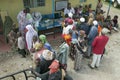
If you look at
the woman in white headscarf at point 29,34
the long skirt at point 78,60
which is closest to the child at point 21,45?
the woman in white headscarf at point 29,34

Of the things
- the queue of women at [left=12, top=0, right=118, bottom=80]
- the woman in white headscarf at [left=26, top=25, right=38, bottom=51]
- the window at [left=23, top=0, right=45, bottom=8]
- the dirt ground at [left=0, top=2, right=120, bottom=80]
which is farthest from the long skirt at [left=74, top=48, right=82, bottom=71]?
the window at [left=23, top=0, right=45, bottom=8]

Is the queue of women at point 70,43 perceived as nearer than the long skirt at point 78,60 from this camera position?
Yes

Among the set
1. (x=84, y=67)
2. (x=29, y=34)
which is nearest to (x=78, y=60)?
(x=84, y=67)

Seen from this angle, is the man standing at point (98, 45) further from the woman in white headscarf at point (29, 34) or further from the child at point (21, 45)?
the child at point (21, 45)

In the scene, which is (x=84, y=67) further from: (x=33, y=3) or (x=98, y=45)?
(x=33, y=3)

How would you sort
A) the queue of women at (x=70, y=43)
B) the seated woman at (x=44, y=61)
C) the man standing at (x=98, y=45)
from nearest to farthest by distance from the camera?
1. the seated woman at (x=44, y=61)
2. the queue of women at (x=70, y=43)
3. the man standing at (x=98, y=45)

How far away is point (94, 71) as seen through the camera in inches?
299

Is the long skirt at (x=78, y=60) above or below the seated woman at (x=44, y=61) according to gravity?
below

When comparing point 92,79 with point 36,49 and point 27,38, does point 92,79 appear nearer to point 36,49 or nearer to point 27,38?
point 36,49

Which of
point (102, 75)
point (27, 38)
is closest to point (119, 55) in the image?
point (102, 75)

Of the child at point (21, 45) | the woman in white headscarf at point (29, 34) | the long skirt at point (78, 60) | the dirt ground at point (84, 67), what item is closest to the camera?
the long skirt at point (78, 60)

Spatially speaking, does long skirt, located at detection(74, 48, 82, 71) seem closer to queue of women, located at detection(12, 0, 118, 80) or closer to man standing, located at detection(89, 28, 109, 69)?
queue of women, located at detection(12, 0, 118, 80)

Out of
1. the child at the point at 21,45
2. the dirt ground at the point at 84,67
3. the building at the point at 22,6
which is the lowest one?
the dirt ground at the point at 84,67

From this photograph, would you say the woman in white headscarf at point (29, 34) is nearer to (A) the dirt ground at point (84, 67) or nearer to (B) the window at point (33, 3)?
(A) the dirt ground at point (84, 67)
